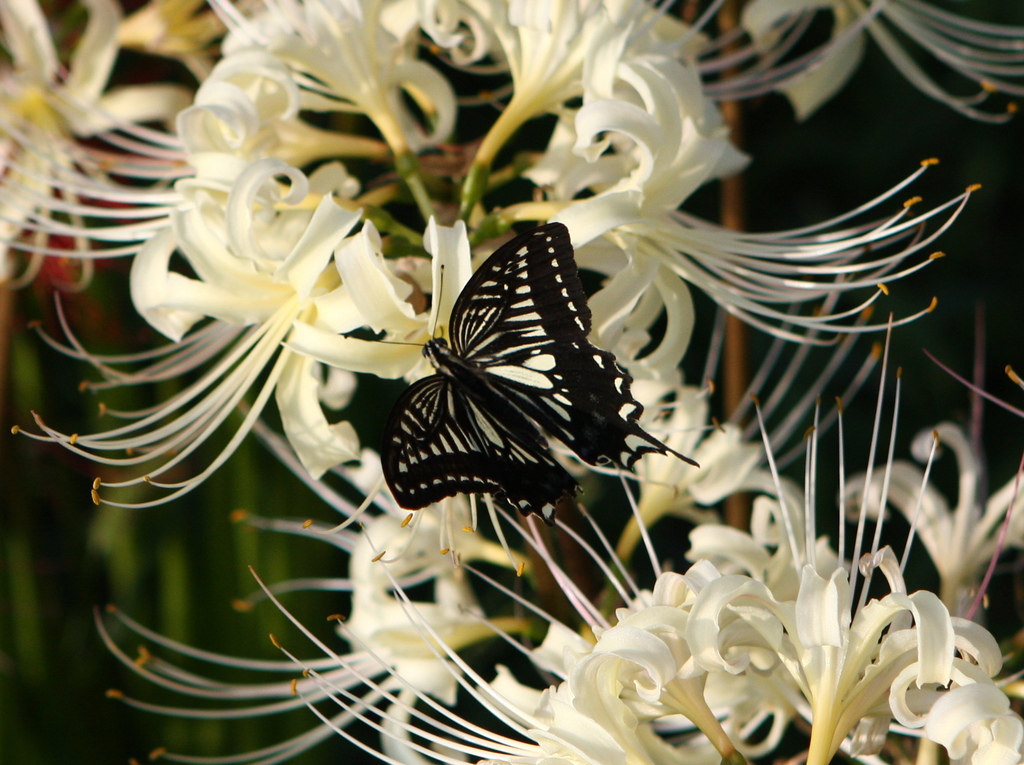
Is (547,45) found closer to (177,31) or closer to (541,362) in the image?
(541,362)

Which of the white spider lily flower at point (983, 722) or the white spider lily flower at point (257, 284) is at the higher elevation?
the white spider lily flower at point (257, 284)

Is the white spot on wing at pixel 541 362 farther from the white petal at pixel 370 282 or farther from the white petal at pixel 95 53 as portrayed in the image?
the white petal at pixel 95 53

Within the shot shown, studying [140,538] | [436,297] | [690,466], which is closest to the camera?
[436,297]

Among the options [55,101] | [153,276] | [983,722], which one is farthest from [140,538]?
[983,722]

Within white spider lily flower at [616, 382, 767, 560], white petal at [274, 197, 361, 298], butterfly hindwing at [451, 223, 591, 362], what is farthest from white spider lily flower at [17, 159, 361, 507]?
white spider lily flower at [616, 382, 767, 560]

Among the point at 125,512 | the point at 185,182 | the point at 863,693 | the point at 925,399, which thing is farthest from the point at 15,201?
the point at 925,399

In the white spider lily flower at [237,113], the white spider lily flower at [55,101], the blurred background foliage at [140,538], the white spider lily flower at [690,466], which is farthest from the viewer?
the blurred background foliage at [140,538]

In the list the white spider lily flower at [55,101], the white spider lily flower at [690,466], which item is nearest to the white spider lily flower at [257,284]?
the white spider lily flower at [690,466]
